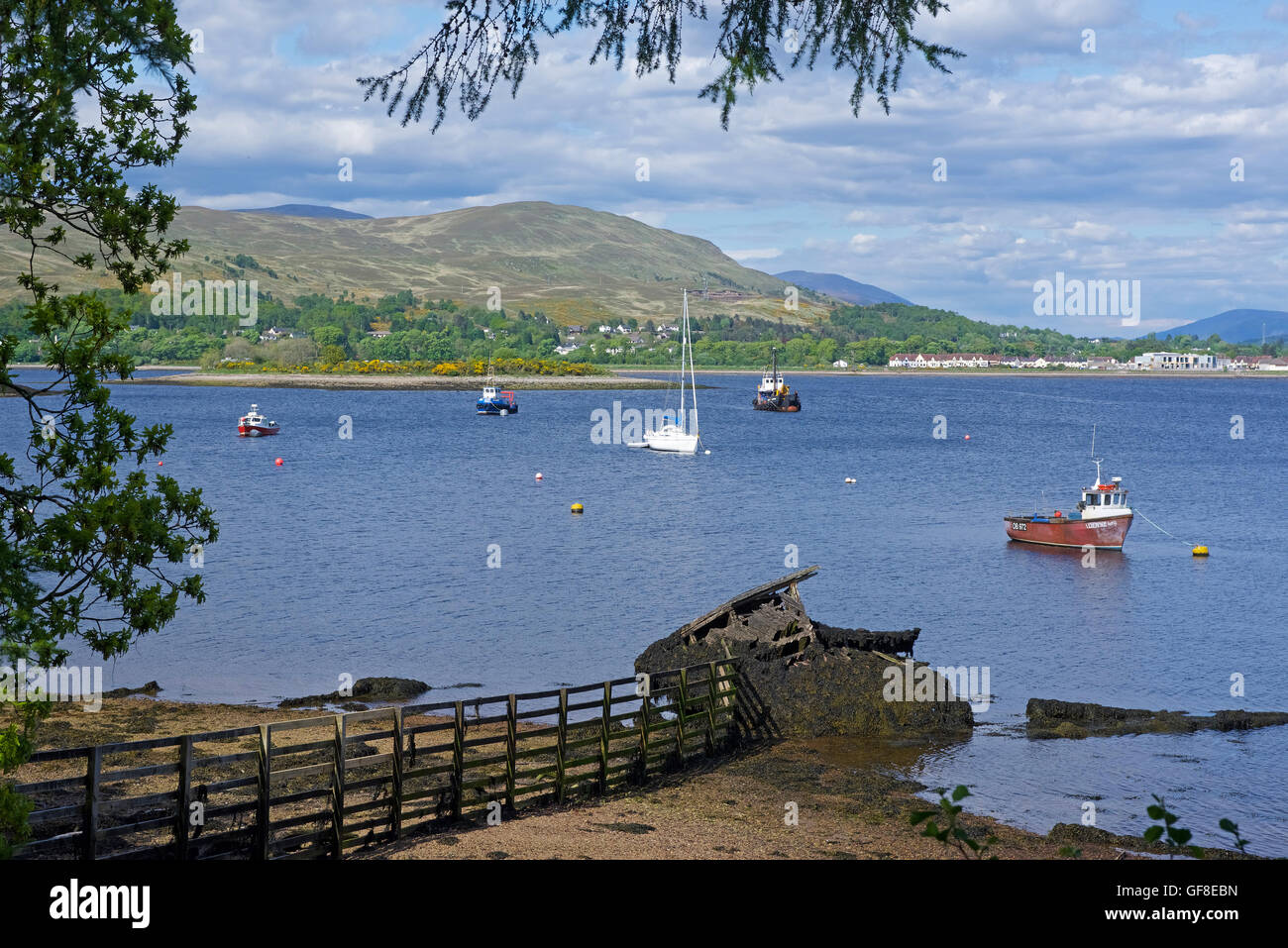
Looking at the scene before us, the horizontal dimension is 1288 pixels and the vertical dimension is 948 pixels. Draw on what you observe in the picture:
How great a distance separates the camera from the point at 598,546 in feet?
166

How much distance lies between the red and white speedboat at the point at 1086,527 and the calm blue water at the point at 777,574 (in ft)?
3.59

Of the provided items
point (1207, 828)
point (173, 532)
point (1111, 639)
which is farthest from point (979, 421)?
point (173, 532)

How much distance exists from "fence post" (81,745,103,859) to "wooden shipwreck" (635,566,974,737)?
12.2 m

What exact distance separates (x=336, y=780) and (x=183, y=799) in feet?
6.25

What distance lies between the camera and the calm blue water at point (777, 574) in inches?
949

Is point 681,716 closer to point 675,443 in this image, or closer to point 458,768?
point 458,768

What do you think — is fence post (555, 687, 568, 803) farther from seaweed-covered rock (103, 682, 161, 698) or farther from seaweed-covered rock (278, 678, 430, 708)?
seaweed-covered rock (103, 682, 161, 698)

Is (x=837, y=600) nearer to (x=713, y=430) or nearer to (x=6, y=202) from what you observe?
(x=6, y=202)

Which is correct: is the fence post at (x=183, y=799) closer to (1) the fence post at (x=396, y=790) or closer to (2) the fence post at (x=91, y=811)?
(2) the fence post at (x=91, y=811)

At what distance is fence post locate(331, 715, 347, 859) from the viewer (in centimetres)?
1425

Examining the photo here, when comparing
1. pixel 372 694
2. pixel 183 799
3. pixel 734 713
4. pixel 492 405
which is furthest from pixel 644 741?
pixel 492 405

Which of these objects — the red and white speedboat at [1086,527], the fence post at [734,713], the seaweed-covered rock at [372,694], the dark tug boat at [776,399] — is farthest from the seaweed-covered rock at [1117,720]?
the dark tug boat at [776,399]

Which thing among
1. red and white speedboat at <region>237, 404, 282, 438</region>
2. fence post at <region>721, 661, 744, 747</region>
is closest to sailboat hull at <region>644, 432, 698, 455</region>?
red and white speedboat at <region>237, 404, 282, 438</region>

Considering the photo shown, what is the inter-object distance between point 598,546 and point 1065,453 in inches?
2623
